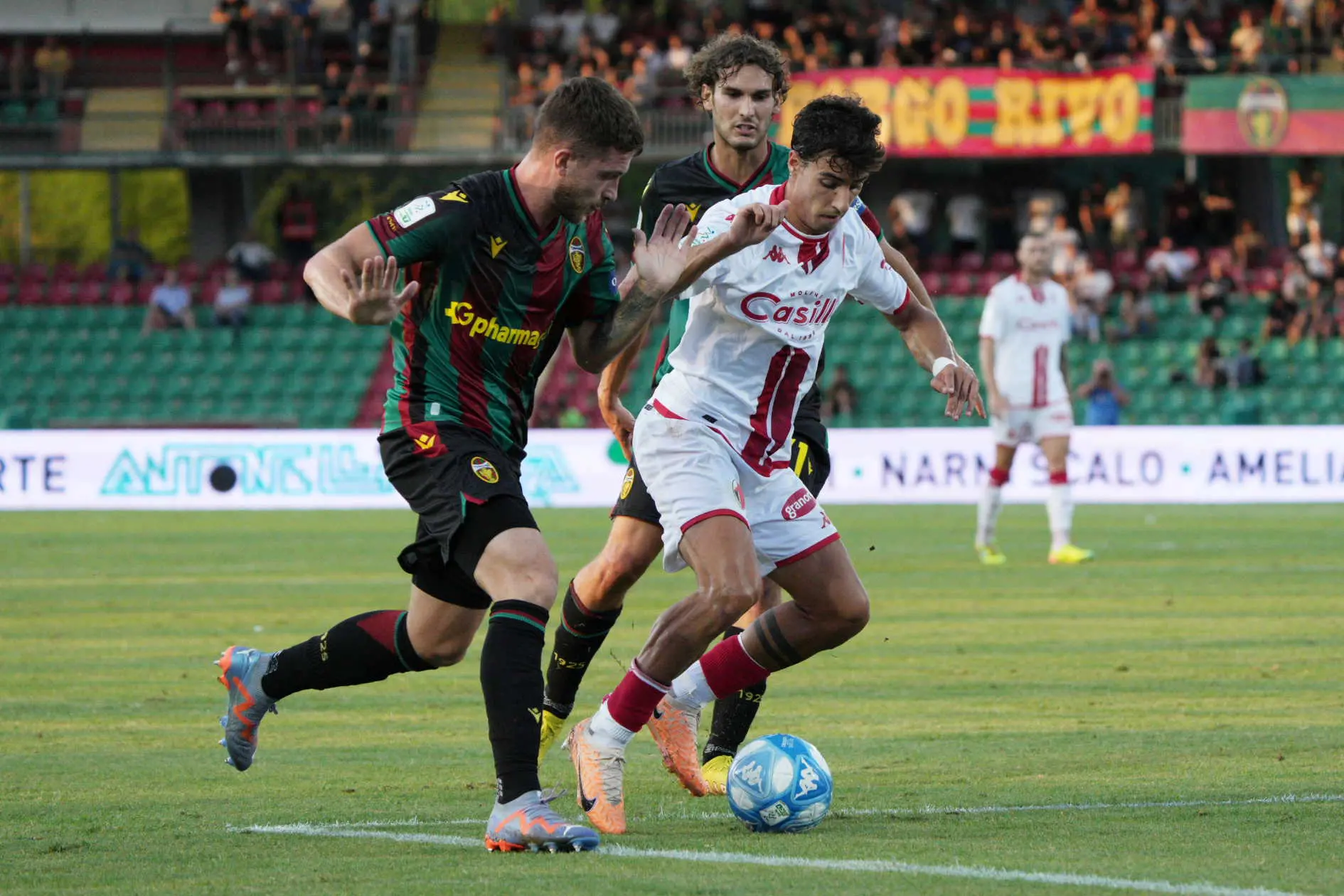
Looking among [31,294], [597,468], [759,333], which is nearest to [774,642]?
[759,333]

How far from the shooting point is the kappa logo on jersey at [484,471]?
5836 mm

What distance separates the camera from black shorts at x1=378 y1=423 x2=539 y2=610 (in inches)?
228

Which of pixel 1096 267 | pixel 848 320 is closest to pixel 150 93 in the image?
pixel 848 320

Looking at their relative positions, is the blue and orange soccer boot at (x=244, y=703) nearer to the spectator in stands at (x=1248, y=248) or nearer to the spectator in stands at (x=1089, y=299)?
the spectator in stands at (x=1089, y=299)

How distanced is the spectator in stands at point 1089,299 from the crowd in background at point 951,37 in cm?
334

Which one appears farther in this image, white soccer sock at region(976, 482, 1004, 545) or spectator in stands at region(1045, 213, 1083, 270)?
spectator in stands at region(1045, 213, 1083, 270)

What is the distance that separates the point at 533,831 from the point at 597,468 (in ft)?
59.7

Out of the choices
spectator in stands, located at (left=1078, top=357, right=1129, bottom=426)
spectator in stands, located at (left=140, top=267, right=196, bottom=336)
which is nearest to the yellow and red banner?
spectator in stands, located at (left=1078, top=357, right=1129, bottom=426)

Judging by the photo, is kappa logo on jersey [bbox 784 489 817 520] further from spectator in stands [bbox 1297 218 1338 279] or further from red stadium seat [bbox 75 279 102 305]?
red stadium seat [bbox 75 279 102 305]

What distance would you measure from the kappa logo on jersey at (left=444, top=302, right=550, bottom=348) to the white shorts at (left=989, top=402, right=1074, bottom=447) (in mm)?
10405

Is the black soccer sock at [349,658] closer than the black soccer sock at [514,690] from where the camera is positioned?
No

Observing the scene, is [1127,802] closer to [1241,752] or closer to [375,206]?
[1241,752]

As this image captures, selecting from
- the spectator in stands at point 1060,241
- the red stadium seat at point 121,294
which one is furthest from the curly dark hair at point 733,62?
the red stadium seat at point 121,294

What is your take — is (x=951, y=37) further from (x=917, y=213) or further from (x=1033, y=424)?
(x=1033, y=424)
